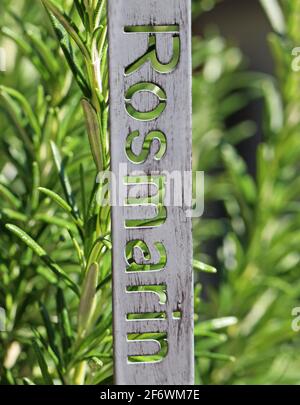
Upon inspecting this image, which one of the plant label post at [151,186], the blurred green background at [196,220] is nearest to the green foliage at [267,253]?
the blurred green background at [196,220]

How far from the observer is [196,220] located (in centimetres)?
97

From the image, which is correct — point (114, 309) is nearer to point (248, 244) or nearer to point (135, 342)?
point (135, 342)

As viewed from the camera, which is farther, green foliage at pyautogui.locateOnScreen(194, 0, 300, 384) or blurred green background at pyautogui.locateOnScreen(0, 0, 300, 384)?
green foliage at pyautogui.locateOnScreen(194, 0, 300, 384)

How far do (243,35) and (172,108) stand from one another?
2005mm

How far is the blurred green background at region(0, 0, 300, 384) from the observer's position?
64 cm

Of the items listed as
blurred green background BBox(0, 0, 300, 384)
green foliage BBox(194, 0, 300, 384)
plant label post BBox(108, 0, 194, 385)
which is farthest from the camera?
green foliage BBox(194, 0, 300, 384)

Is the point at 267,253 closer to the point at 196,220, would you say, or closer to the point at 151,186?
the point at 196,220

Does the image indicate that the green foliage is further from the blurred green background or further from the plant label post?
the plant label post

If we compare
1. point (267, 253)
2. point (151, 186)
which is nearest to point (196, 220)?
point (267, 253)

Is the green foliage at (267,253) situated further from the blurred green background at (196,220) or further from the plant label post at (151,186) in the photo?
the plant label post at (151,186)

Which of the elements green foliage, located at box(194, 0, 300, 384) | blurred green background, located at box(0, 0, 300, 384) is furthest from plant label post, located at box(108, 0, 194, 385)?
green foliage, located at box(194, 0, 300, 384)

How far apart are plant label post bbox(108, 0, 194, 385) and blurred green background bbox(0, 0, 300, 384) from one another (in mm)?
73

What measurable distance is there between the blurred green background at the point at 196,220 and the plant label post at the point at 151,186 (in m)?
0.07

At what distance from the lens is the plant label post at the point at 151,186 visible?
1.50 feet
